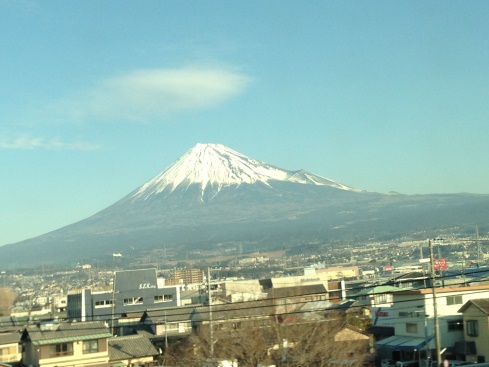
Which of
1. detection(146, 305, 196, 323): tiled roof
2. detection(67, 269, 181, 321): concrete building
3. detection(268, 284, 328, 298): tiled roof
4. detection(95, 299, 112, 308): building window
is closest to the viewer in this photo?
detection(146, 305, 196, 323): tiled roof

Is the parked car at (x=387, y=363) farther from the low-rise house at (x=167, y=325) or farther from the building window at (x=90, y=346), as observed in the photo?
the building window at (x=90, y=346)

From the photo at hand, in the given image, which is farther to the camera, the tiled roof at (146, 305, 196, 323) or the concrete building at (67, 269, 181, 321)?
the concrete building at (67, 269, 181, 321)

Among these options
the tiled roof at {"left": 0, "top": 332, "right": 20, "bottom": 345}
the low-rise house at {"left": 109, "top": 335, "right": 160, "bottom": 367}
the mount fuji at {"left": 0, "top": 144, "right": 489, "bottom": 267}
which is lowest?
the low-rise house at {"left": 109, "top": 335, "right": 160, "bottom": 367}

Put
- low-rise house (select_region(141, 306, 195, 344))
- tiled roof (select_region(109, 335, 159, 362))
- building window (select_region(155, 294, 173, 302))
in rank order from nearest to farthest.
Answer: tiled roof (select_region(109, 335, 159, 362)), low-rise house (select_region(141, 306, 195, 344)), building window (select_region(155, 294, 173, 302))

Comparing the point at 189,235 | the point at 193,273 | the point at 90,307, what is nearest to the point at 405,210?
the point at 189,235

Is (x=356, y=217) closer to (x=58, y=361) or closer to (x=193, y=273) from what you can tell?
(x=193, y=273)

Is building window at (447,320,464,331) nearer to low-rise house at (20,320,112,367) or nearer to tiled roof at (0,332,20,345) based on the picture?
low-rise house at (20,320,112,367)

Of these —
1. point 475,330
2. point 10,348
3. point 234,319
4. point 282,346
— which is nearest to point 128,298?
point 10,348

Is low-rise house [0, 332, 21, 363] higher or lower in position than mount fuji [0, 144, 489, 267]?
lower

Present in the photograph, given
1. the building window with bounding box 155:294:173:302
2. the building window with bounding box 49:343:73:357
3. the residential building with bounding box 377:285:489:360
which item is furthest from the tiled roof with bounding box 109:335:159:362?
the building window with bounding box 155:294:173:302
